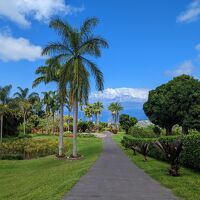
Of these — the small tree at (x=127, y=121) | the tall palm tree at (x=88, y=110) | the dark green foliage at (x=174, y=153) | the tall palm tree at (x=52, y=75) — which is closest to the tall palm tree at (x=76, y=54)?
the tall palm tree at (x=52, y=75)

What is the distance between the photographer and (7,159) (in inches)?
1545

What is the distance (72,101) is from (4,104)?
3837 cm

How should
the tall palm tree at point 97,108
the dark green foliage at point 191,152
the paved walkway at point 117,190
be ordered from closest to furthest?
the paved walkway at point 117,190, the dark green foliage at point 191,152, the tall palm tree at point 97,108

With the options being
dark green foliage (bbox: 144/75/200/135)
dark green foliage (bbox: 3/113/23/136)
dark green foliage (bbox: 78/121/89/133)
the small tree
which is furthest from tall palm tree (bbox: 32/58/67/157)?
dark green foliage (bbox: 78/121/89/133)

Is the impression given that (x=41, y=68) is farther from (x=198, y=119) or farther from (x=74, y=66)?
(x=198, y=119)

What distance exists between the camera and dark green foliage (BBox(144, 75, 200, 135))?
194 feet

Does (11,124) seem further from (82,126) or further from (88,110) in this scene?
(88,110)

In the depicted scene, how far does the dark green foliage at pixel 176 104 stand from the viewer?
59269mm

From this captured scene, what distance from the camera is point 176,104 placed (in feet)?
208

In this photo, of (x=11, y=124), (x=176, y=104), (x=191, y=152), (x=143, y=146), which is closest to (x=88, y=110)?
(x=11, y=124)

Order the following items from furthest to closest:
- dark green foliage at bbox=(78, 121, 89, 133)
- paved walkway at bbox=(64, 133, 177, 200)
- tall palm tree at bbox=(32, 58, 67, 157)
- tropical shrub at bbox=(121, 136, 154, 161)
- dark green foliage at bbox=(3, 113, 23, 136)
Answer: dark green foliage at bbox=(78, 121, 89, 133) < dark green foliage at bbox=(3, 113, 23, 136) < tall palm tree at bbox=(32, 58, 67, 157) < tropical shrub at bbox=(121, 136, 154, 161) < paved walkway at bbox=(64, 133, 177, 200)

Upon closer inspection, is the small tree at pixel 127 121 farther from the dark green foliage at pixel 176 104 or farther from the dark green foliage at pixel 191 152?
the dark green foliage at pixel 191 152

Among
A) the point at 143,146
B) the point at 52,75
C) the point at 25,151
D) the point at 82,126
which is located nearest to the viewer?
the point at 143,146

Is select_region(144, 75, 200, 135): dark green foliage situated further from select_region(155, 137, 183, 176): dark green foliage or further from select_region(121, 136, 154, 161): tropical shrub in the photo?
select_region(155, 137, 183, 176): dark green foliage
